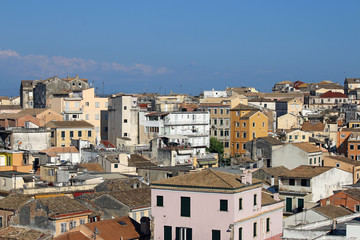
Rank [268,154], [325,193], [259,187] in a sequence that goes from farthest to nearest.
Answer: [268,154], [325,193], [259,187]

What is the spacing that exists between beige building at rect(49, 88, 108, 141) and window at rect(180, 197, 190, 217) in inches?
1611

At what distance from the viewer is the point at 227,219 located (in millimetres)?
32938

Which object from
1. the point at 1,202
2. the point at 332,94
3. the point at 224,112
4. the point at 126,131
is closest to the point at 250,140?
the point at 224,112

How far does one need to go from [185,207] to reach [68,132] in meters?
34.9

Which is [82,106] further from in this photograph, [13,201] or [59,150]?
[13,201]

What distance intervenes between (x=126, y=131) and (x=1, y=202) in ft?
105

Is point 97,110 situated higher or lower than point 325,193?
higher

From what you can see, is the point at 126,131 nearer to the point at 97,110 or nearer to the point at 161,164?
the point at 97,110

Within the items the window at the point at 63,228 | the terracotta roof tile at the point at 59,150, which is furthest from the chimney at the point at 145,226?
the terracotta roof tile at the point at 59,150

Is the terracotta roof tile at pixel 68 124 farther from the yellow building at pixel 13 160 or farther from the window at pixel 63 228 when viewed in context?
the window at pixel 63 228

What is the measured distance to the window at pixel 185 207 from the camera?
1337 inches

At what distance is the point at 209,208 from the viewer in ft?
110

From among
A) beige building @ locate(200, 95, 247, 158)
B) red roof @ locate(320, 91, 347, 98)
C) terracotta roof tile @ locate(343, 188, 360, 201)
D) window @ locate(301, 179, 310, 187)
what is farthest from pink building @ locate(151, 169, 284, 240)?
red roof @ locate(320, 91, 347, 98)

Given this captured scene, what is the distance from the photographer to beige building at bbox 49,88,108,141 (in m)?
74.9
